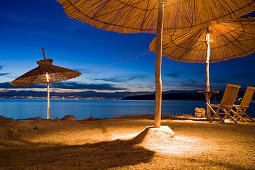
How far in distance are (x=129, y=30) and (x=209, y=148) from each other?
239 cm

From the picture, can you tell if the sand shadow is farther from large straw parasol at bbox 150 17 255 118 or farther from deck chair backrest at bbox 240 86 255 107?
deck chair backrest at bbox 240 86 255 107

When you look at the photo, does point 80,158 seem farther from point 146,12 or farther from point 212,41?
point 212,41

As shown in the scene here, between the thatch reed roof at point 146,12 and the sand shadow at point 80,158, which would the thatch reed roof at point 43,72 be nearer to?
the thatch reed roof at point 146,12

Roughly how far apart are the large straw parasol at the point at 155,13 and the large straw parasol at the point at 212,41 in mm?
1699

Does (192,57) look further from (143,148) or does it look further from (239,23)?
(143,148)

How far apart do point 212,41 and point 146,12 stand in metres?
3.08

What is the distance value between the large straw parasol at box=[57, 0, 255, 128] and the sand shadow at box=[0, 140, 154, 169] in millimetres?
845

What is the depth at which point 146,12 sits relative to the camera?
123 inches

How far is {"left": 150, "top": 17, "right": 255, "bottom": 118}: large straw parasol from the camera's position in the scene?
508 cm

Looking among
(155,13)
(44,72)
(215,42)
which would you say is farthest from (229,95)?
(44,72)

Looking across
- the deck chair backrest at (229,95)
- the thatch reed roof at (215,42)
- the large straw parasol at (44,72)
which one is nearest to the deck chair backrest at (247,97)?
the deck chair backrest at (229,95)

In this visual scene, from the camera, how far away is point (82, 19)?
9.11ft

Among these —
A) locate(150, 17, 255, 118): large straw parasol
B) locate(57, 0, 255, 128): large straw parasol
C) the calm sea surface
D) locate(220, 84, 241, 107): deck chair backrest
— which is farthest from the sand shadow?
the calm sea surface

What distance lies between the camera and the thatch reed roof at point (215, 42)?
507 centimetres
